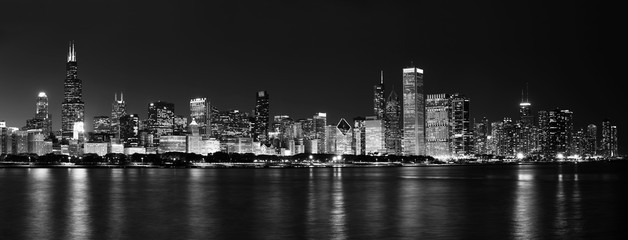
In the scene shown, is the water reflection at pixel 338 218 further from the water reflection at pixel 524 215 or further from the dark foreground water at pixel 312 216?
the water reflection at pixel 524 215

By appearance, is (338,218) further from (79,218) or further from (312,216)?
A: (79,218)

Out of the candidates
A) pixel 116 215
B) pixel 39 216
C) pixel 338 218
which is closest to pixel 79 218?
pixel 116 215

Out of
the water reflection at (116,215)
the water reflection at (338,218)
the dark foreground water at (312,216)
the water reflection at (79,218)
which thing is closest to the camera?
the water reflection at (338,218)

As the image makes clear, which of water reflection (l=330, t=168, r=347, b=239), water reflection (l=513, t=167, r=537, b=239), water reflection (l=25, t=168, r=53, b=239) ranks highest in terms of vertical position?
water reflection (l=25, t=168, r=53, b=239)

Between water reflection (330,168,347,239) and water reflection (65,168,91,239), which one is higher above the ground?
water reflection (65,168,91,239)

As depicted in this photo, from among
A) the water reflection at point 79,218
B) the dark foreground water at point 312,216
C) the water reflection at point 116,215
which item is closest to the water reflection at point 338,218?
the dark foreground water at point 312,216

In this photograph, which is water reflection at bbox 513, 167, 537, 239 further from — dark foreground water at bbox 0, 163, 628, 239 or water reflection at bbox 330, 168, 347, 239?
water reflection at bbox 330, 168, 347, 239

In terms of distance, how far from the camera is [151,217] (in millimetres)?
45156

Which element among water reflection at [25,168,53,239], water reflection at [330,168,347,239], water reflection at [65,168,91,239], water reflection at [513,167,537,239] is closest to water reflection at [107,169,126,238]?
water reflection at [65,168,91,239]

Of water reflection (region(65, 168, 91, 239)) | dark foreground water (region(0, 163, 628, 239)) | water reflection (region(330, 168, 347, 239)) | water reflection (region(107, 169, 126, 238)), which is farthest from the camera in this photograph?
water reflection (region(107, 169, 126, 238))

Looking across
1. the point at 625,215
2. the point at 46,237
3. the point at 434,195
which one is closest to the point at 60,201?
the point at 46,237

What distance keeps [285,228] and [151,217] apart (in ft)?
36.5

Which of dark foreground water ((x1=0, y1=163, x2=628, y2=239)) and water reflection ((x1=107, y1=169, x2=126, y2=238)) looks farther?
water reflection ((x1=107, y1=169, x2=126, y2=238))

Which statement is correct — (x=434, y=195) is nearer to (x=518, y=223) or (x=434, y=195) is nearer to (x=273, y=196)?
(x=273, y=196)
